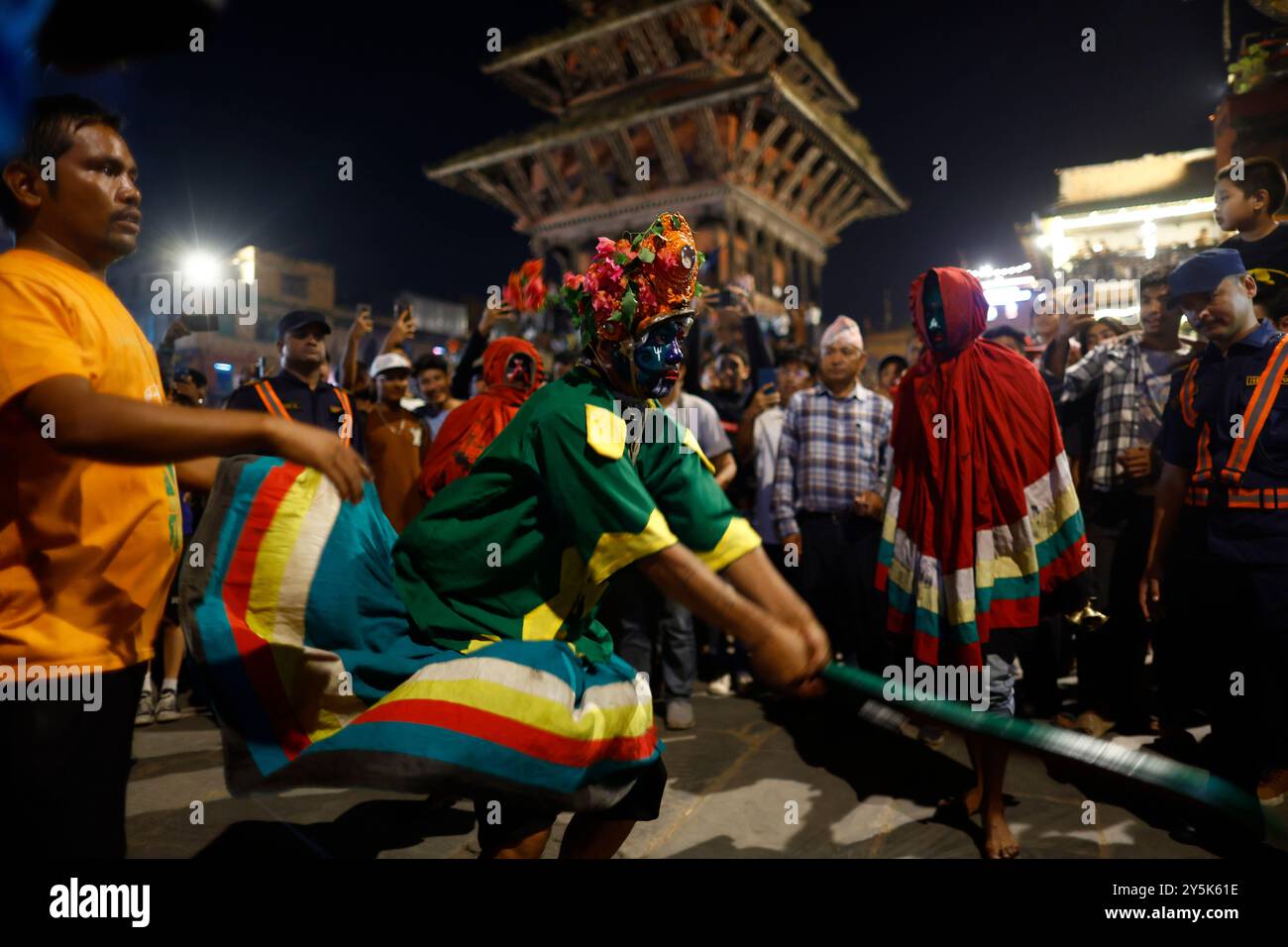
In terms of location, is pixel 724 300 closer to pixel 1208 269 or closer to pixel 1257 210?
pixel 1257 210

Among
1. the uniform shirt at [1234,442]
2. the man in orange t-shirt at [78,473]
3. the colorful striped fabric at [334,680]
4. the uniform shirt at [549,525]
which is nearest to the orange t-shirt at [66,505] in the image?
the man in orange t-shirt at [78,473]

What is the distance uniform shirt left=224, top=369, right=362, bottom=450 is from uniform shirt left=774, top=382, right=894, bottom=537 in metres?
2.83

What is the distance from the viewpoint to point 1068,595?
3270mm

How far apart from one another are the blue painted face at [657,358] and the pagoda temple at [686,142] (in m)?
18.5

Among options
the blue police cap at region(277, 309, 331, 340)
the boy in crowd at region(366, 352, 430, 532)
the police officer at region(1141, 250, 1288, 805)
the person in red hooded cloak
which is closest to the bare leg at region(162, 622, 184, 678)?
the boy in crowd at region(366, 352, 430, 532)

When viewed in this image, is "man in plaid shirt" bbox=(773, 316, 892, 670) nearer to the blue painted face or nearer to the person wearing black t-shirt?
the person wearing black t-shirt

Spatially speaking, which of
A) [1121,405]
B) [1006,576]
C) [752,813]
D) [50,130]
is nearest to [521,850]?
[752,813]

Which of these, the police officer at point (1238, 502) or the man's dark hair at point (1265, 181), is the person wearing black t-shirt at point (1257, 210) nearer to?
the man's dark hair at point (1265, 181)

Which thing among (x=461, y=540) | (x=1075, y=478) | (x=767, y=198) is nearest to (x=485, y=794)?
(x=461, y=540)

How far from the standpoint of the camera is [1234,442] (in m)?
3.28

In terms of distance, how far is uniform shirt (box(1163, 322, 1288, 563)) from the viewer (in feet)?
10.4
